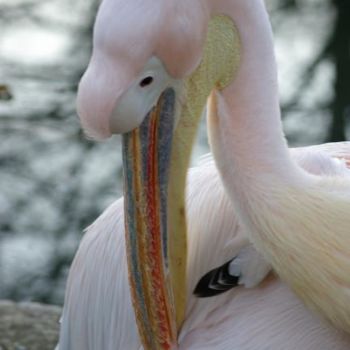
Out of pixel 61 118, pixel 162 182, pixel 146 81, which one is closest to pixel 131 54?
pixel 146 81

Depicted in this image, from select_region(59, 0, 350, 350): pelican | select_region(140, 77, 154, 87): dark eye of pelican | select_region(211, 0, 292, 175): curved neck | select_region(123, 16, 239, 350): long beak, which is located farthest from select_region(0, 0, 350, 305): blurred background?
select_region(140, 77, 154, 87): dark eye of pelican

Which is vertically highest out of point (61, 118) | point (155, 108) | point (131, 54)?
point (131, 54)

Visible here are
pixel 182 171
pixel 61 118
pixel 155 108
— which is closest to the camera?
pixel 155 108

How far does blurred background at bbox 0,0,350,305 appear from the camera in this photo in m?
4.62

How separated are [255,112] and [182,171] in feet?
0.60

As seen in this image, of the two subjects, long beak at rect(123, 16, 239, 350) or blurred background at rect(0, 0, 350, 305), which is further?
blurred background at rect(0, 0, 350, 305)

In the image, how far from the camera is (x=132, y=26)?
5.58 ft

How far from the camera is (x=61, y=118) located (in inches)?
211

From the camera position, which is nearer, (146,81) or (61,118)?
(146,81)

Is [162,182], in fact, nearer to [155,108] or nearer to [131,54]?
[155,108]

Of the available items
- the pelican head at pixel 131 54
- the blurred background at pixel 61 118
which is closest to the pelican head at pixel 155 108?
the pelican head at pixel 131 54

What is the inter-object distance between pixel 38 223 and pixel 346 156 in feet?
8.78

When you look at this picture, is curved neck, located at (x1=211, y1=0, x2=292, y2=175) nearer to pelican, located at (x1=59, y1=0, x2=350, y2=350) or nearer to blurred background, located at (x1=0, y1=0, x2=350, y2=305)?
pelican, located at (x1=59, y1=0, x2=350, y2=350)

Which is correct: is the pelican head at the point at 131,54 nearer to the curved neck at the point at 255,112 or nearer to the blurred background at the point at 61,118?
the curved neck at the point at 255,112
